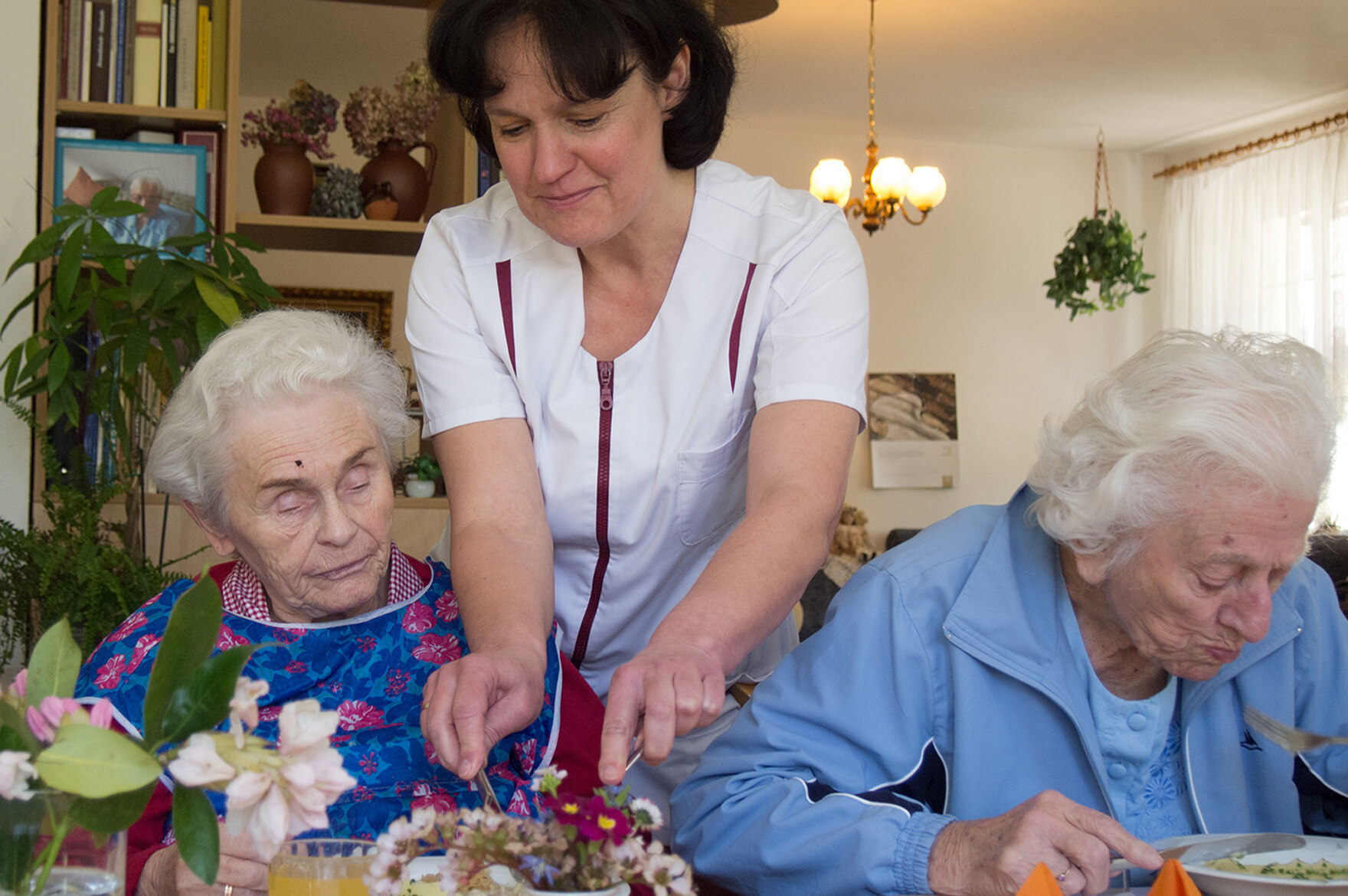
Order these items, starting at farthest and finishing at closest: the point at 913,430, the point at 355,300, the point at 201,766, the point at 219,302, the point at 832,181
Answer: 1. the point at 913,430
2. the point at 355,300
3. the point at 832,181
4. the point at 219,302
5. the point at 201,766

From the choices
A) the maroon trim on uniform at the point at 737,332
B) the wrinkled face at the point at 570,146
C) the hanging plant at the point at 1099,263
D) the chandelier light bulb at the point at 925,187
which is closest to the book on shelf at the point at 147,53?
the wrinkled face at the point at 570,146

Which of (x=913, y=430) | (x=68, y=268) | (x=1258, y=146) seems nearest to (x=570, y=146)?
(x=68, y=268)

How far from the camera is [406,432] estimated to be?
1618 mm

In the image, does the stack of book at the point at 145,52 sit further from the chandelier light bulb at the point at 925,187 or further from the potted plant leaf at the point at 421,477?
the chandelier light bulb at the point at 925,187

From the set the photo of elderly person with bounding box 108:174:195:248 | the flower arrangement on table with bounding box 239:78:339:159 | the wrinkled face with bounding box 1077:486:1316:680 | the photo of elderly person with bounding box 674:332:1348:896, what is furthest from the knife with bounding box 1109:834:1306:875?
the flower arrangement on table with bounding box 239:78:339:159

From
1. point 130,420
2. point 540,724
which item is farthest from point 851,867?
point 130,420

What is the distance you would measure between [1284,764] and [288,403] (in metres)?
1.23

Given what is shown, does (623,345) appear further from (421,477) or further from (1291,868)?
(421,477)

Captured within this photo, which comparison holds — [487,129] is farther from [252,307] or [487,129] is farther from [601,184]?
[252,307]

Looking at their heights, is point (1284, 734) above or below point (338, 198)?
below

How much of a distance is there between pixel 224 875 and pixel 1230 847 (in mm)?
900

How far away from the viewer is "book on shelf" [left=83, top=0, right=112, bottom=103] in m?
2.97

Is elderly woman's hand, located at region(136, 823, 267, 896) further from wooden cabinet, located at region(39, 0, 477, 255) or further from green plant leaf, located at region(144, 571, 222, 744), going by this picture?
wooden cabinet, located at region(39, 0, 477, 255)

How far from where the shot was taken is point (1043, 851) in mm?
1085
